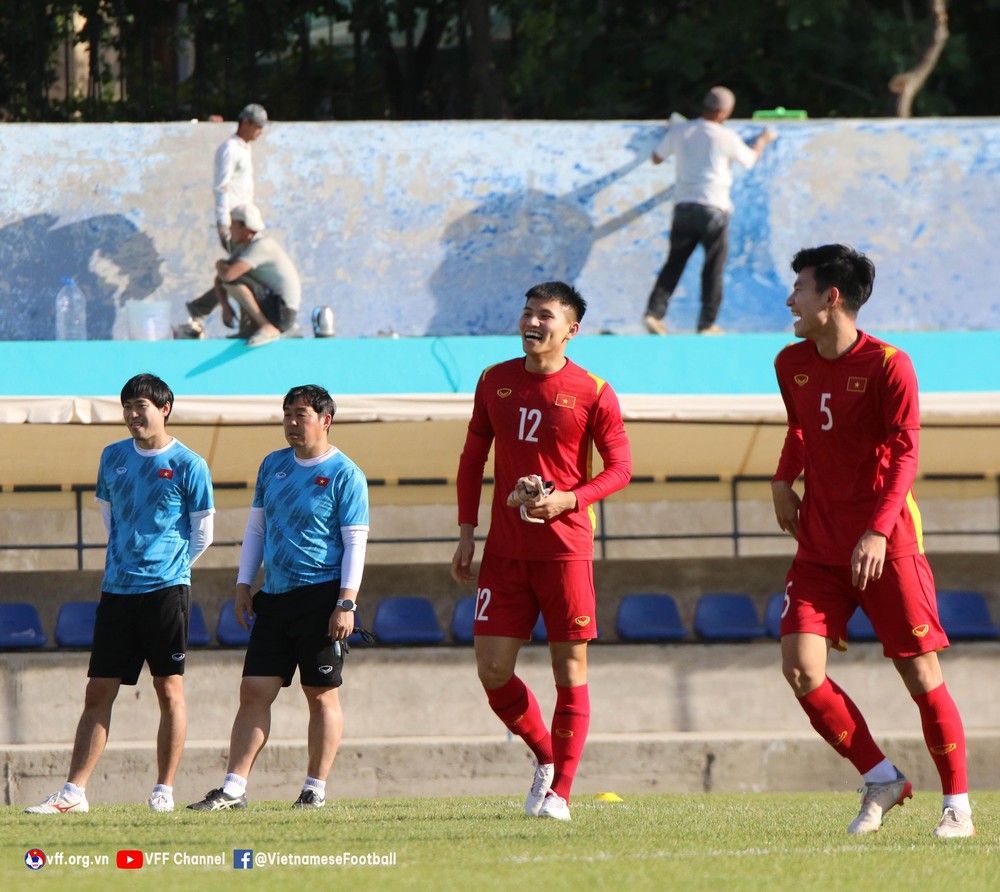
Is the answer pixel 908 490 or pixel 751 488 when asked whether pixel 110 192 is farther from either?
pixel 908 490

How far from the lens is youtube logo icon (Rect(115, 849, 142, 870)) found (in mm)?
4953

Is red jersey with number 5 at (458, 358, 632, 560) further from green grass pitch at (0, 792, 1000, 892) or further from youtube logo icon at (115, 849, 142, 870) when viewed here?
youtube logo icon at (115, 849, 142, 870)

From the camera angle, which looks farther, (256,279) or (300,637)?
(256,279)

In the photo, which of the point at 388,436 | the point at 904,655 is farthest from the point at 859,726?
the point at 388,436

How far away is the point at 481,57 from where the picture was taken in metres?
18.9

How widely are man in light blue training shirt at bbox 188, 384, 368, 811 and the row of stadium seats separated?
599 cm

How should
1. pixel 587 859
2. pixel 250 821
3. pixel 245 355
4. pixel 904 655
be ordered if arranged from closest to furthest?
1. pixel 587 859
2. pixel 904 655
3. pixel 250 821
4. pixel 245 355

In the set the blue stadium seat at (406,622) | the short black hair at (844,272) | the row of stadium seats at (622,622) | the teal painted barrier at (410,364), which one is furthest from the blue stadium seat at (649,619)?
the short black hair at (844,272)

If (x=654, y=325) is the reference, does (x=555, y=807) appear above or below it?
below

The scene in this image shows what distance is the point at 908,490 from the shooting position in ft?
17.7

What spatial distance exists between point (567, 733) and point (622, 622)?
7.58 meters

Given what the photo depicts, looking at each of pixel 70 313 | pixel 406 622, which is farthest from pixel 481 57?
pixel 406 622

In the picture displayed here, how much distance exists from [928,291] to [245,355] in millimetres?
5739

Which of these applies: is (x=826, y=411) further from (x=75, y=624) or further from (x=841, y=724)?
(x=75, y=624)
